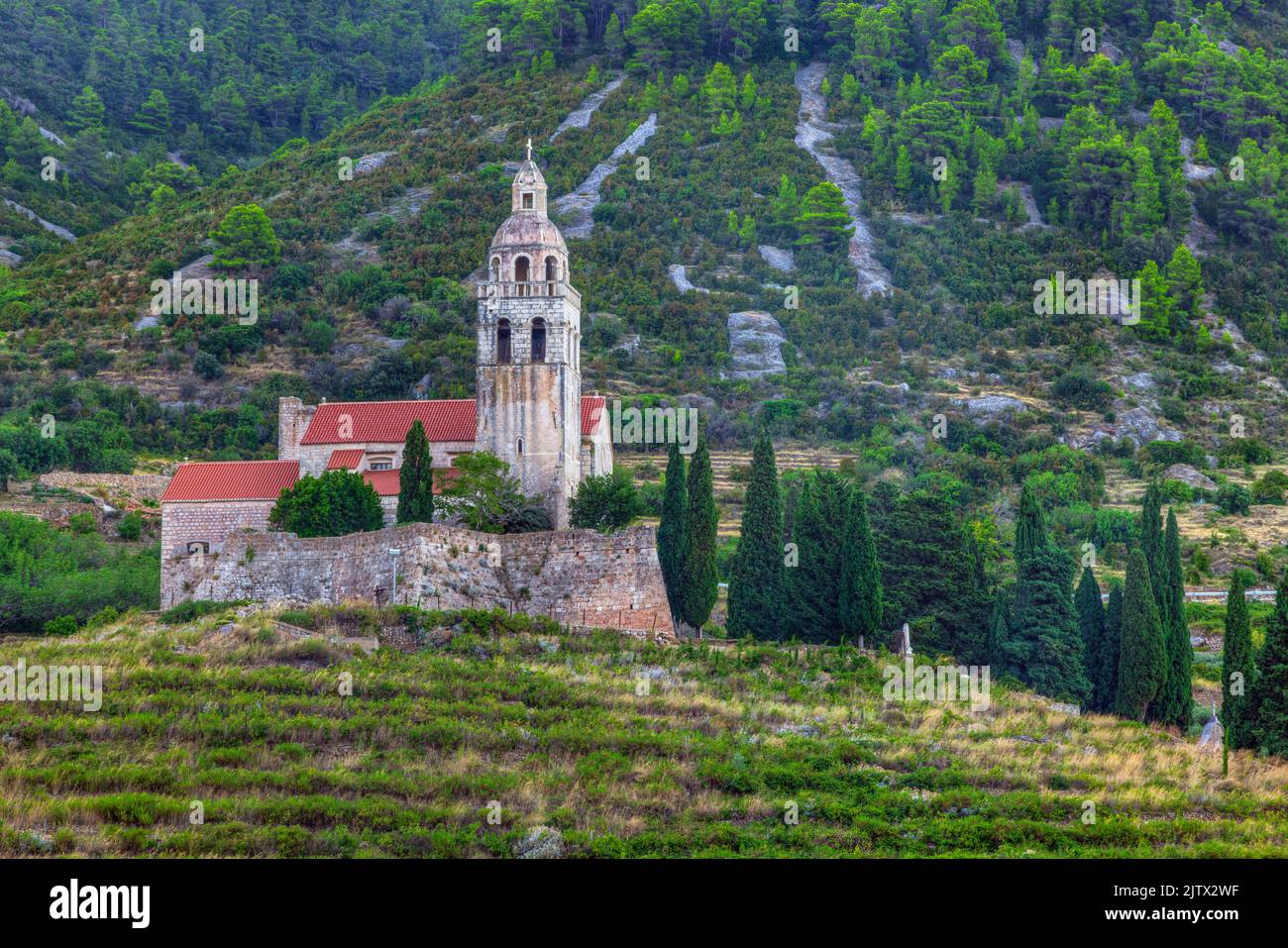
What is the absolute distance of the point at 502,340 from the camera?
48.7 metres

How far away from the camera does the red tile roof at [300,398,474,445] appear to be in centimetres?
4931

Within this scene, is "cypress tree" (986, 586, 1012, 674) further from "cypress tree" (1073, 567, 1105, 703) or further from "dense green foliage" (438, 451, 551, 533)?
"dense green foliage" (438, 451, 551, 533)

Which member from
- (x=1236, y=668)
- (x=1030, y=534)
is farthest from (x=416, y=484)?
(x=1236, y=668)

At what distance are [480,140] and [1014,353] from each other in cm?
3558

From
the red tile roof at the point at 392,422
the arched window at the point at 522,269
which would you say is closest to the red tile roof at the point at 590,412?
the red tile roof at the point at 392,422

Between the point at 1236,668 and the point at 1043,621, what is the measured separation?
18.8 feet

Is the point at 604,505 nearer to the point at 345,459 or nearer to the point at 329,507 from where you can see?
the point at 329,507

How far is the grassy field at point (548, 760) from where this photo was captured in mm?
25469

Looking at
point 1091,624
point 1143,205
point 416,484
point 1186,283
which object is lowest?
point 1091,624

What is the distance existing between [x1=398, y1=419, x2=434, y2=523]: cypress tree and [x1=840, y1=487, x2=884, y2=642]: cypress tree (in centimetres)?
1107

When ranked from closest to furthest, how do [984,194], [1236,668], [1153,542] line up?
Answer: 1. [1236,668]
2. [1153,542]
3. [984,194]
